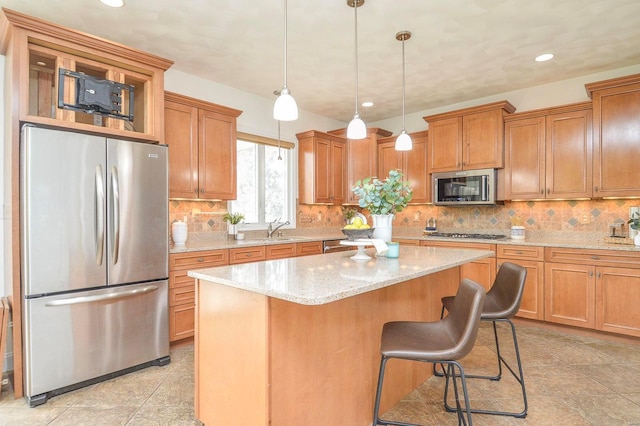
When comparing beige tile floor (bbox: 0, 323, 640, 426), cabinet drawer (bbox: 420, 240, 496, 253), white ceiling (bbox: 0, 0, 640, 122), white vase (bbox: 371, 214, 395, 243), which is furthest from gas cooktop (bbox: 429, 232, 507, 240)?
white vase (bbox: 371, 214, 395, 243)

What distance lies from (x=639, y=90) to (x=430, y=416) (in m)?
3.62

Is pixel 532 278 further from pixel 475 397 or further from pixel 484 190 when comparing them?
pixel 475 397

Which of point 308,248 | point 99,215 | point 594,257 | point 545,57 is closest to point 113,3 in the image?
point 99,215

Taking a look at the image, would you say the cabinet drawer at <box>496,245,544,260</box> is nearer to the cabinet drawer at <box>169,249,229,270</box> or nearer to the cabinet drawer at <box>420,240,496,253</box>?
the cabinet drawer at <box>420,240,496,253</box>

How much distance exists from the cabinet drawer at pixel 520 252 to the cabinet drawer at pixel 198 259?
302 centimetres

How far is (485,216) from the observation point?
475 cm

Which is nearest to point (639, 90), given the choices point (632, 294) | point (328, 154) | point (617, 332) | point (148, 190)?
point (632, 294)

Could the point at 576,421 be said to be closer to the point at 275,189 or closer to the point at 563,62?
the point at 563,62

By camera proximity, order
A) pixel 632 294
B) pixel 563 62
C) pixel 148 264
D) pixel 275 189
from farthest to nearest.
Answer: pixel 275 189, pixel 563 62, pixel 632 294, pixel 148 264

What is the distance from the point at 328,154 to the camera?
206 inches

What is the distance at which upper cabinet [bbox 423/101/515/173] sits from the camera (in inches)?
168

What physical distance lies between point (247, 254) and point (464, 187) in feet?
9.30

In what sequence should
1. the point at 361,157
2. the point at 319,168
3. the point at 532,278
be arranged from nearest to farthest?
1. the point at 532,278
2. the point at 319,168
3. the point at 361,157

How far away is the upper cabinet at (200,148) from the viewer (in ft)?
11.4
